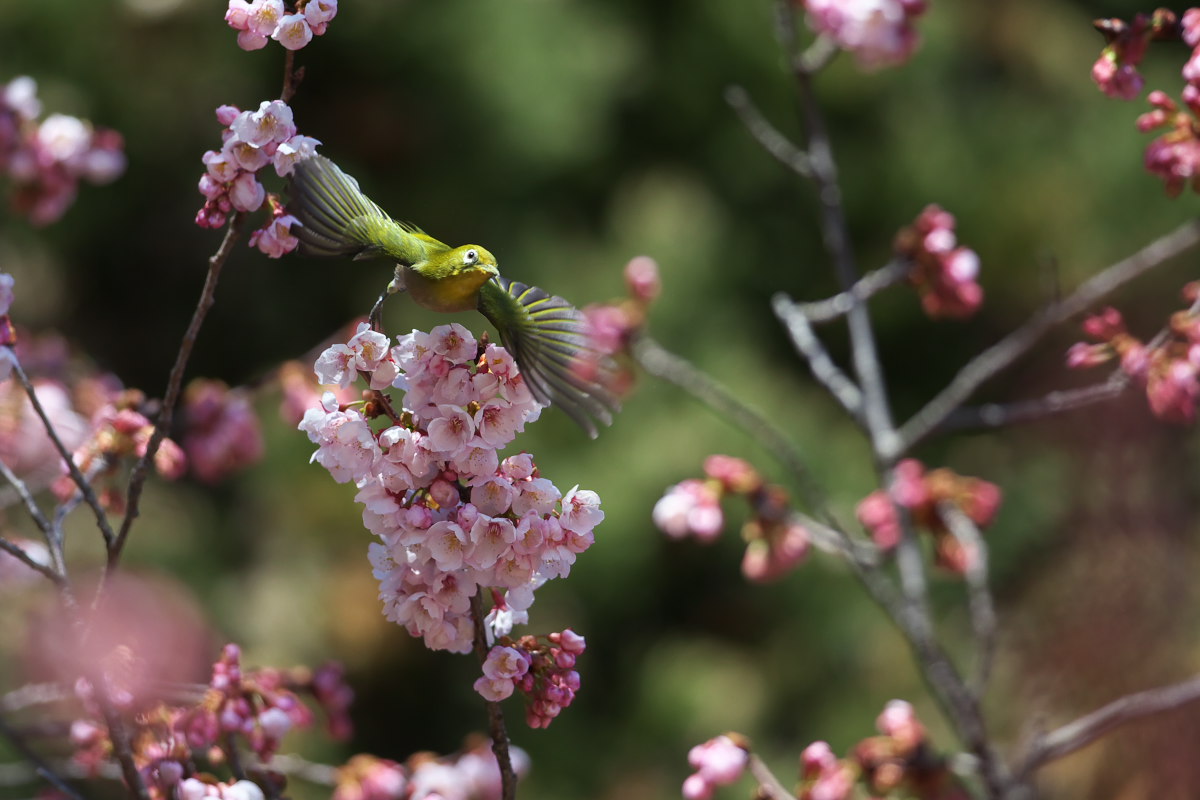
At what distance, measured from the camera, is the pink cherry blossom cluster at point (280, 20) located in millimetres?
677

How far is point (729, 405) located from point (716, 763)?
0.36 metres

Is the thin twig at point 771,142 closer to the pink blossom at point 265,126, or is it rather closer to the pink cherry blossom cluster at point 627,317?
the pink cherry blossom cluster at point 627,317

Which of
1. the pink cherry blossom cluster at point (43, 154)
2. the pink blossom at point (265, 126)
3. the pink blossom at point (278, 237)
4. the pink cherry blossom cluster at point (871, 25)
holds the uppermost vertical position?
the pink cherry blossom cluster at point (43, 154)

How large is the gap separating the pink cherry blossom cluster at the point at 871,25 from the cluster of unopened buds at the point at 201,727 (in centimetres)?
77

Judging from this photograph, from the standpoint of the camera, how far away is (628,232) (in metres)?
3.14

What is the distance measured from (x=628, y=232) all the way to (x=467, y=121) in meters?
0.54

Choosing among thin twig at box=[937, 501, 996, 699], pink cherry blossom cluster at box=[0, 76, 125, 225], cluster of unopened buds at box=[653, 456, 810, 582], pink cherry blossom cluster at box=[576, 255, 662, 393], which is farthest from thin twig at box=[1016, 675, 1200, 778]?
pink cherry blossom cluster at box=[0, 76, 125, 225]

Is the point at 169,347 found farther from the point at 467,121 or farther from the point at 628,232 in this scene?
the point at 628,232

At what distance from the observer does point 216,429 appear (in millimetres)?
1290

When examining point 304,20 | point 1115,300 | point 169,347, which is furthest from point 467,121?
point 304,20

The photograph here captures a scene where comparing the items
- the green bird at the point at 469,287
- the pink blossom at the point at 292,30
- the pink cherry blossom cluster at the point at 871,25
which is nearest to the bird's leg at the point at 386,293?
the green bird at the point at 469,287

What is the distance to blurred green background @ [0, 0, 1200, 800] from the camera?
2.70m

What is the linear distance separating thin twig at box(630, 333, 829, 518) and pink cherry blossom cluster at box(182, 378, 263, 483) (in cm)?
42

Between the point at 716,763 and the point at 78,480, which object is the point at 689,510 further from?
the point at 78,480
